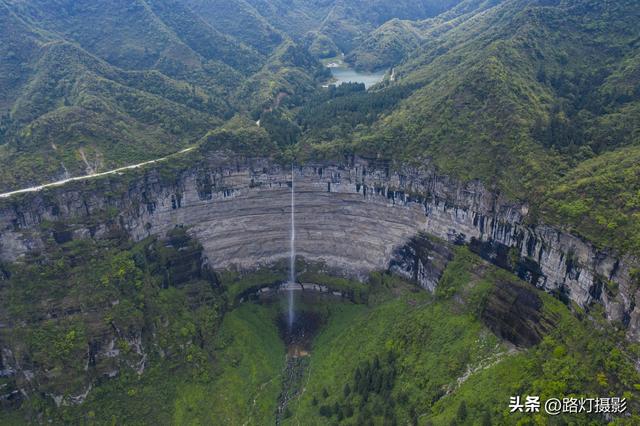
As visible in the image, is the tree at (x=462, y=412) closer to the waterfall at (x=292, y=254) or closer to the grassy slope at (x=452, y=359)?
the grassy slope at (x=452, y=359)

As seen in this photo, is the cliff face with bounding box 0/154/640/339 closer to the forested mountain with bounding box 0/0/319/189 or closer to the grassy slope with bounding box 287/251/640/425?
the grassy slope with bounding box 287/251/640/425

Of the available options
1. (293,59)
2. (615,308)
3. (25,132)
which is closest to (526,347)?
(615,308)

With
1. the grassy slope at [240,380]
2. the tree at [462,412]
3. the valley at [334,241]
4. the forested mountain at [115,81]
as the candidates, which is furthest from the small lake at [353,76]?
the tree at [462,412]

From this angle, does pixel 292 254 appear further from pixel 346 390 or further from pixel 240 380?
pixel 346 390

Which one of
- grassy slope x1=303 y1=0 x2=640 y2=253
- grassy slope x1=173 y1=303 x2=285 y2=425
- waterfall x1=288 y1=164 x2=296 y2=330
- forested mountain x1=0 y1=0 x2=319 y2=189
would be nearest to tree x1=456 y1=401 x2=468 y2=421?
grassy slope x1=303 y1=0 x2=640 y2=253

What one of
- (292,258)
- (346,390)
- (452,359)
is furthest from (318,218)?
(452,359)

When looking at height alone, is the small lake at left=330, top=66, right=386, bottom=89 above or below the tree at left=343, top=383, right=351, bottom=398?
above

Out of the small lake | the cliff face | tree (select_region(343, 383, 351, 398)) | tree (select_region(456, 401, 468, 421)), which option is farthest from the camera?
the small lake
